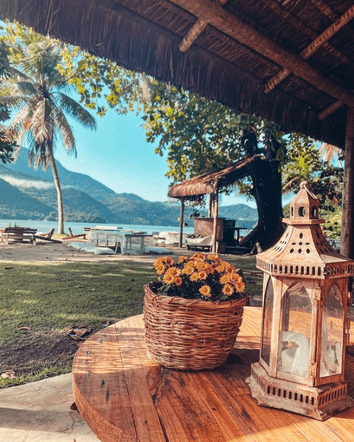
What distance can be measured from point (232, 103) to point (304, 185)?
234 centimetres

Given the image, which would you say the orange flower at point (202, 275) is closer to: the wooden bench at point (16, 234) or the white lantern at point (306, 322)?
the white lantern at point (306, 322)

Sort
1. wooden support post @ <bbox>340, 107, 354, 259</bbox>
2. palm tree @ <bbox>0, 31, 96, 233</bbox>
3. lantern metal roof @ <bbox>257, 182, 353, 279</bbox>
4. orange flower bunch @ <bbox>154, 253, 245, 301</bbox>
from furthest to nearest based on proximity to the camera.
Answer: palm tree @ <bbox>0, 31, 96, 233</bbox> → wooden support post @ <bbox>340, 107, 354, 259</bbox> → orange flower bunch @ <bbox>154, 253, 245, 301</bbox> → lantern metal roof @ <bbox>257, 182, 353, 279</bbox>

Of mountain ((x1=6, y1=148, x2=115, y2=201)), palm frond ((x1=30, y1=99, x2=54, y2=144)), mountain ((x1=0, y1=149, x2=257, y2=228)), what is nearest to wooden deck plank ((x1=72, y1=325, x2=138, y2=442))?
palm frond ((x1=30, y1=99, x2=54, y2=144))

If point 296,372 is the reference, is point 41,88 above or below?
above

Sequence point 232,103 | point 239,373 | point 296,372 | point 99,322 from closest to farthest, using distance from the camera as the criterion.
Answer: point 296,372 → point 239,373 → point 232,103 → point 99,322

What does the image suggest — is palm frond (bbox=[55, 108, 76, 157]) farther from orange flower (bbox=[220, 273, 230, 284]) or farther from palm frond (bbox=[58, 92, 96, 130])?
orange flower (bbox=[220, 273, 230, 284])

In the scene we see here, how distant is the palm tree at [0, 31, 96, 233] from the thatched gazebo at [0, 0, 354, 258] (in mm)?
18628

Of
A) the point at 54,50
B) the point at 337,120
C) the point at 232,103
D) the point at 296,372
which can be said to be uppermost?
the point at 54,50

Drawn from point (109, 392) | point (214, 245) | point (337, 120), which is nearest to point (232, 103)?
point (337, 120)

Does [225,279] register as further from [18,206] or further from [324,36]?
[18,206]

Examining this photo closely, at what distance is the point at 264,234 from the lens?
12.1m

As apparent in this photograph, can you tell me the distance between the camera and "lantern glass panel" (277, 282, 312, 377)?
105cm

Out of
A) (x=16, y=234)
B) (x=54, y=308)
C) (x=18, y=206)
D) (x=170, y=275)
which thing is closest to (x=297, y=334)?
(x=170, y=275)

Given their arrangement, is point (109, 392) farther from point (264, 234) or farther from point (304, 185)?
point (264, 234)
